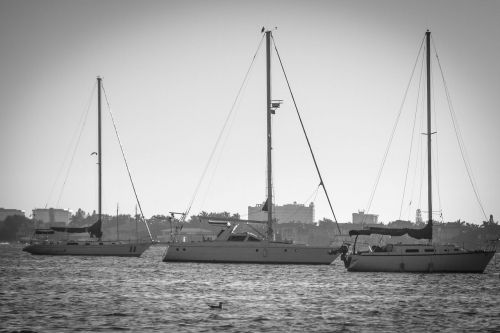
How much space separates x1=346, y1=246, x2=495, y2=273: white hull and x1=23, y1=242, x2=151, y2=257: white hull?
154ft

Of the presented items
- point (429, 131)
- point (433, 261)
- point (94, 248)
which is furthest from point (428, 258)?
point (94, 248)

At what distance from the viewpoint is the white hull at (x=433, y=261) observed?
87.6m

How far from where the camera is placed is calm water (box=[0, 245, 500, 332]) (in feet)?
175

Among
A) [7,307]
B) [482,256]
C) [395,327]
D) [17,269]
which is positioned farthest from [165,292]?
[17,269]

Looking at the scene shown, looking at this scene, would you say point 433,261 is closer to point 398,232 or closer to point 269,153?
point 398,232

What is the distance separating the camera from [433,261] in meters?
88.0

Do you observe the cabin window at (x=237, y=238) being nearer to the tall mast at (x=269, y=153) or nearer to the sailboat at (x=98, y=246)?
the tall mast at (x=269, y=153)

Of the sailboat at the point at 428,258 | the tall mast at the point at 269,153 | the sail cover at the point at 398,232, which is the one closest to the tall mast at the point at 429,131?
the sailboat at the point at 428,258

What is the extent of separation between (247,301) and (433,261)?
2673 cm

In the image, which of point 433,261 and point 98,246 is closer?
point 433,261

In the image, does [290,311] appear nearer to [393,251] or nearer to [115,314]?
[115,314]

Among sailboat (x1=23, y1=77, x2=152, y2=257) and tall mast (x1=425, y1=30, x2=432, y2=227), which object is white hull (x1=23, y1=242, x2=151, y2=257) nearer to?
sailboat (x1=23, y1=77, x2=152, y2=257)

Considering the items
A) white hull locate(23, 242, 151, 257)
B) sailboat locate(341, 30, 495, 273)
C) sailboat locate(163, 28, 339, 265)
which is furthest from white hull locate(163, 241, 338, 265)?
white hull locate(23, 242, 151, 257)

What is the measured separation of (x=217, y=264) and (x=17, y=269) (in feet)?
71.0
